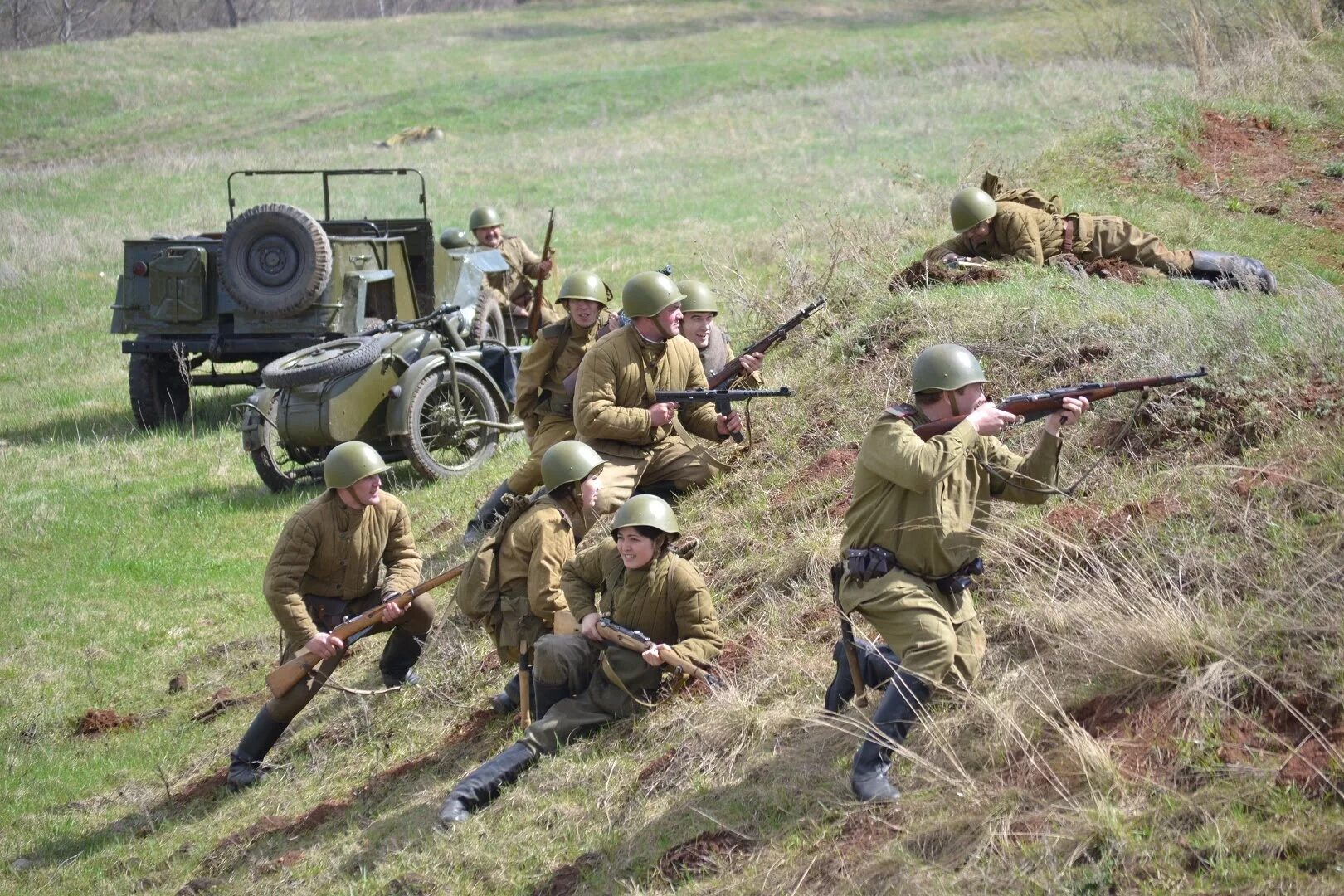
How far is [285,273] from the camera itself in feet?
46.9

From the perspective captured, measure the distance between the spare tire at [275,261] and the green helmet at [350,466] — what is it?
21.6 ft

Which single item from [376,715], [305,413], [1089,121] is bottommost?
[376,715]

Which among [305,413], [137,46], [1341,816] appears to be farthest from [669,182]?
[137,46]

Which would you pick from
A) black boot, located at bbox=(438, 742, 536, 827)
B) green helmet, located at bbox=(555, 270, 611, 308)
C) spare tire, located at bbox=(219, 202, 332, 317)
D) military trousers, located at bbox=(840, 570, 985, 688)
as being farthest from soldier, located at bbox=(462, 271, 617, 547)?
spare tire, located at bbox=(219, 202, 332, 317)

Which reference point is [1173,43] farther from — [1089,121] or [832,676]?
[832,676]

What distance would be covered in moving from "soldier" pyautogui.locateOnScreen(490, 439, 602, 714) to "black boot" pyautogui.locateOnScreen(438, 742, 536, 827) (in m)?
0.68

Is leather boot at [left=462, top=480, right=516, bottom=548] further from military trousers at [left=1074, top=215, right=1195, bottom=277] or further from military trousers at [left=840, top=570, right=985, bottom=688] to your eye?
military trousers at [left=840, top=570, right=985, bottom=688]

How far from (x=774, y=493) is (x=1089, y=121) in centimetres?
955

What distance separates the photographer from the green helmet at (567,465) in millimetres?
7223

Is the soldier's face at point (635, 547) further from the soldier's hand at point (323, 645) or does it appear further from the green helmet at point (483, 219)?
the green helmet at point (483, 219)

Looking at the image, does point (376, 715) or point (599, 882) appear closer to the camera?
point (599, 882)

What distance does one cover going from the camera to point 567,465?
7227 millimetres

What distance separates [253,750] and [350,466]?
162cm

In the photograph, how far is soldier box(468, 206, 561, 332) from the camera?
15.6 metres
